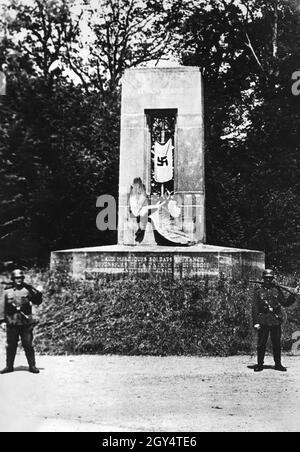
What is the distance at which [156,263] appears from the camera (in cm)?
1167

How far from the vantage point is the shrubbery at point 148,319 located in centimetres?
888

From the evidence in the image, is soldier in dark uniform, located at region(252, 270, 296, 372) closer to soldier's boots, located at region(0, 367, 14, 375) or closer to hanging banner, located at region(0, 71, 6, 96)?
soldier's boots, located at region(0, 367, 14, 375)

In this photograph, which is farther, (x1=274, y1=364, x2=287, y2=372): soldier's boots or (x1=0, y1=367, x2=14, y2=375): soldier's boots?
(x1=274, y1=364, x2=287, y2=372): soldier's boots

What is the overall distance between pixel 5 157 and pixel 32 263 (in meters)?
3.56

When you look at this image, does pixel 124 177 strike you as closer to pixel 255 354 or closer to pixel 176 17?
pixel 255 354

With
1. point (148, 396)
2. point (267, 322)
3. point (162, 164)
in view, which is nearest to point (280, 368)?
point (267, 322)

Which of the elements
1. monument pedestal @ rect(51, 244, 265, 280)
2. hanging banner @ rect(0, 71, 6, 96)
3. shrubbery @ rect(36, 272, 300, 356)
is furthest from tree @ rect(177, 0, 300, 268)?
shrubbery @ rect(36, 272, 300, 356)

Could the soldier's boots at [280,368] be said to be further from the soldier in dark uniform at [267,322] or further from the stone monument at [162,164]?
the stone monument at [162,164]

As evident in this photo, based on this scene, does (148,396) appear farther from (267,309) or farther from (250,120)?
(250,120)

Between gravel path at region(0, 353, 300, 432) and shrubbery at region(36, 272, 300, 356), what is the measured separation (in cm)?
54

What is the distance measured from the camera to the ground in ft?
18.0

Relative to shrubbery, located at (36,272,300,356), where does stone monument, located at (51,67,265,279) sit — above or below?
above

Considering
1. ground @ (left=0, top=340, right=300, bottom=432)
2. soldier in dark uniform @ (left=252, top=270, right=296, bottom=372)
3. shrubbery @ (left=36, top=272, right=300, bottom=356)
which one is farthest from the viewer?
shrubbery @ (left=36, top=272, right=300, bottom=356)

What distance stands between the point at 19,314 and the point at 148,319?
2717mm
